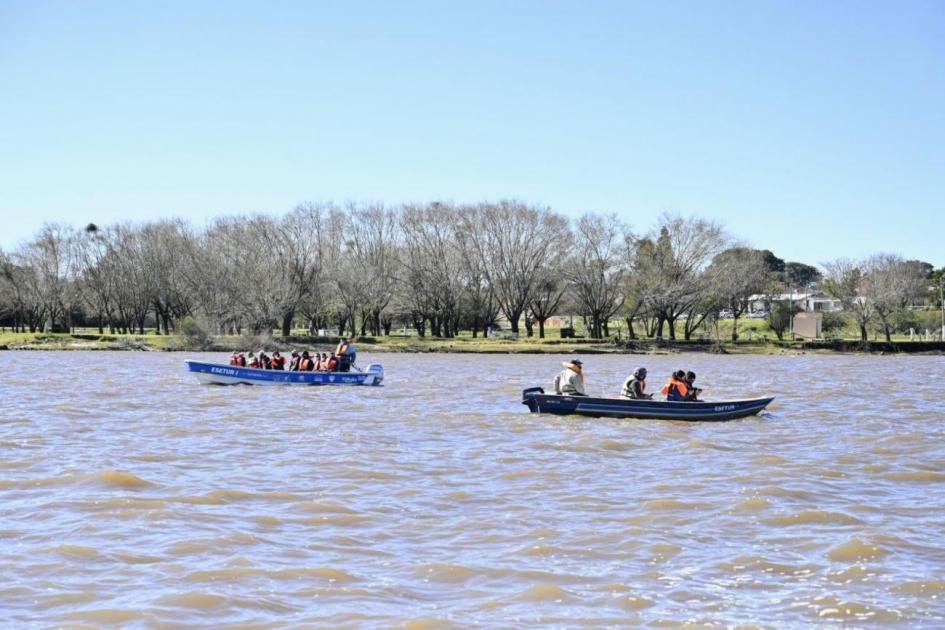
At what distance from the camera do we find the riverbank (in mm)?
77938

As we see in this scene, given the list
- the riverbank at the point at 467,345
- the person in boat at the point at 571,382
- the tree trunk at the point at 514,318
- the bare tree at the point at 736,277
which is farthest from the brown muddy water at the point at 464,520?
the tree trunk at the point at 514,318

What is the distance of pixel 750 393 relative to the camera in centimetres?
4138

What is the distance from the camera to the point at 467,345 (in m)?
82.3

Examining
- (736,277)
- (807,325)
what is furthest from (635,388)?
(807,325)

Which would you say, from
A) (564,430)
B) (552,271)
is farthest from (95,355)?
(564,430)

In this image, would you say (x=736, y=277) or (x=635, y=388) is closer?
(x=635, y=388)

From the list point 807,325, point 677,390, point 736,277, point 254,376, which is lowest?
point 677,390

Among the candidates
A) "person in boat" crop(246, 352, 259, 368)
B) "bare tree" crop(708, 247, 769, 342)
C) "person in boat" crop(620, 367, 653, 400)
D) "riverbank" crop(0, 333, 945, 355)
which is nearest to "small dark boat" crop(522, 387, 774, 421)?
"person in boat" crop(620, 367, 653, 400)

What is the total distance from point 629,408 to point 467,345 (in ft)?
181

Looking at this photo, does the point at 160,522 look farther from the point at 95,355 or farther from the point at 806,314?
the point at 806,314

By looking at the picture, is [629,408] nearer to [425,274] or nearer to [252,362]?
[252,362]

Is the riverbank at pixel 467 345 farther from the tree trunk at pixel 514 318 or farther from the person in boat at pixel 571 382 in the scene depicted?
the person in boat at pixel 571 382

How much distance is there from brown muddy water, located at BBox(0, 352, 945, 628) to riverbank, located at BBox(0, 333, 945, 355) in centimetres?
4933

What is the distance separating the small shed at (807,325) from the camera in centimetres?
9556
